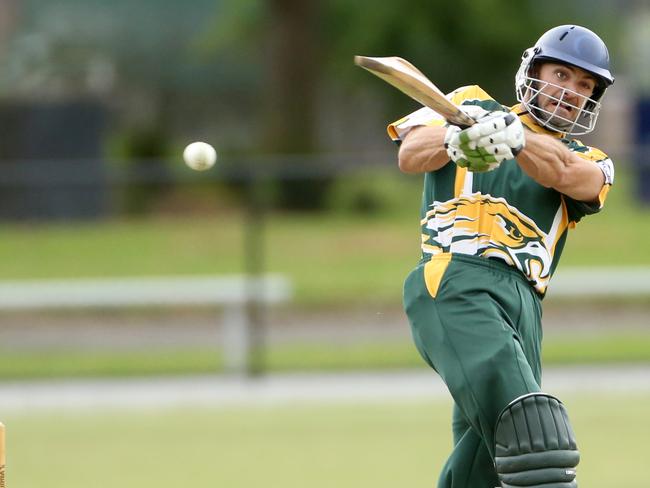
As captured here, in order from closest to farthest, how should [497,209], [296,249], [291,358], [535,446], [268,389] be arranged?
[535,446] < [497,209] < [268,389] < [291,358] < [296,249]

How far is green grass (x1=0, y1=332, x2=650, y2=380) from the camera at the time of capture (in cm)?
1327

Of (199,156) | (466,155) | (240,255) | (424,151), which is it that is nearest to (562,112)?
(424,151)

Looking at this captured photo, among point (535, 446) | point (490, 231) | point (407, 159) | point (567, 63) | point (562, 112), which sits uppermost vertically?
point (567, 63)

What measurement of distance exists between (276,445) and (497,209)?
474cm

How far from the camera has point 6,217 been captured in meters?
15.2

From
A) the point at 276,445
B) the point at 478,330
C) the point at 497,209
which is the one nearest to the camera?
the point at 478,330

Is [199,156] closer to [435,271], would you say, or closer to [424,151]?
[424,151]

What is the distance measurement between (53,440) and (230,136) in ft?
71.7

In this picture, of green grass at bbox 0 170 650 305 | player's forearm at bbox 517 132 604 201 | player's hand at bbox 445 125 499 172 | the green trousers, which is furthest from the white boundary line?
player's hand at bbox 445 125 499 172

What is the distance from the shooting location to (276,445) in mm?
9461

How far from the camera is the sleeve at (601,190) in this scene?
5.02 m

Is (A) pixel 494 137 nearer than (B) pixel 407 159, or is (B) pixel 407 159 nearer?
(A) pixel 494 137

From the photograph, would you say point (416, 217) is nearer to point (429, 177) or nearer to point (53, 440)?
point (53, 440)

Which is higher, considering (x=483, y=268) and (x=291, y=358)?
(x=483, y=268)
